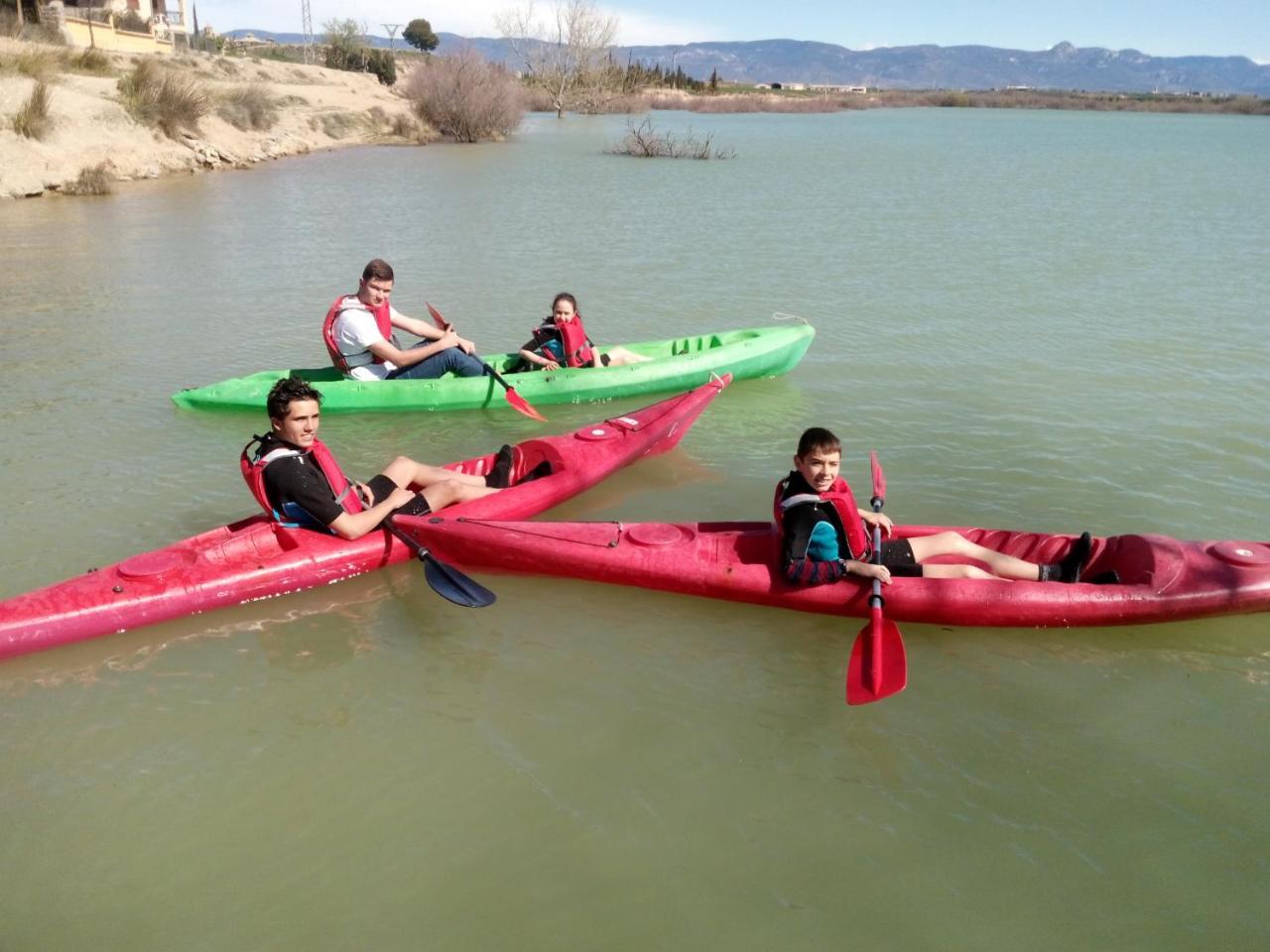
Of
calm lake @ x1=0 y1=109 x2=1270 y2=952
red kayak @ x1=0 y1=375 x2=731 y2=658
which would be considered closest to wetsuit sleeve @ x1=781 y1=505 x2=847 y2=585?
calm lake @ x1=0 y1=109 x2=1270 y2=952

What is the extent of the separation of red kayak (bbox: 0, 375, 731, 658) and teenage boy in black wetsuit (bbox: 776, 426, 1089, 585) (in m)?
1.73

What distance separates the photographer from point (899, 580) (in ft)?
15.5

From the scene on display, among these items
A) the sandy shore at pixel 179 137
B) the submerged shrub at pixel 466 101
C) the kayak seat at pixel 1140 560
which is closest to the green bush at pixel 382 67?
the sandy shore at pixel 179 137

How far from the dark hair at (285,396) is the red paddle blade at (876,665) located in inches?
108

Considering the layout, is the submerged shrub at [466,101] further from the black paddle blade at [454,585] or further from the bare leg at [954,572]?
the bare leg at [954,572]

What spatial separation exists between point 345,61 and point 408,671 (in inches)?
2155

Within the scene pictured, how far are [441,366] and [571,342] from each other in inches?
40.0

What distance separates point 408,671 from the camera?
15.0 ft

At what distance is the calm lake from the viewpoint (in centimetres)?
332

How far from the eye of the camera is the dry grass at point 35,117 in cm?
1959

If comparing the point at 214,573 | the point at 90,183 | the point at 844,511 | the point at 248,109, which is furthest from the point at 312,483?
the point at 248,109

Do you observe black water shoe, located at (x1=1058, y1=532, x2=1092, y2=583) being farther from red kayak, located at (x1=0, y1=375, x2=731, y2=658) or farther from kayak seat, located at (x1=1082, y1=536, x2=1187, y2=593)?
red kayak, located at (x1=0, y1=375, x2=731, y2=658)

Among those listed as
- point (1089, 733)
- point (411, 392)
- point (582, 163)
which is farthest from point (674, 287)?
point (582, 163)

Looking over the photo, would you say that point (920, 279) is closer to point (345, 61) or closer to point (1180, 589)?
point (1180, 589)
